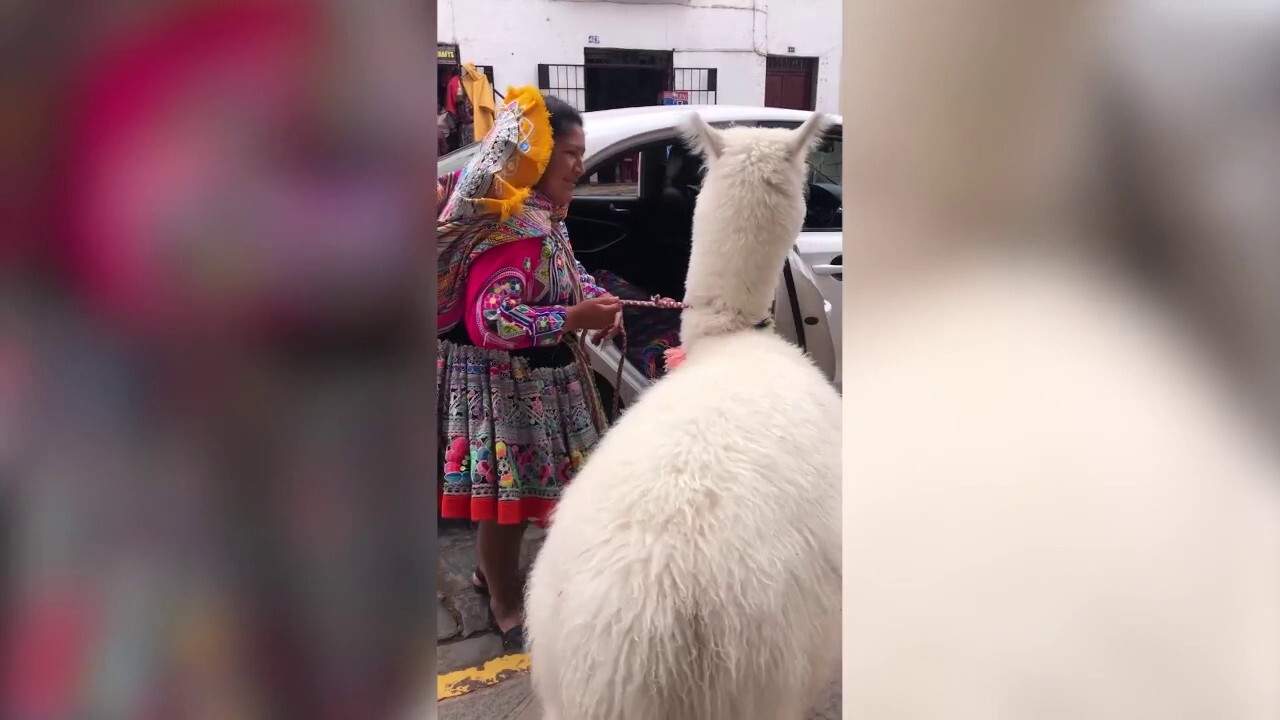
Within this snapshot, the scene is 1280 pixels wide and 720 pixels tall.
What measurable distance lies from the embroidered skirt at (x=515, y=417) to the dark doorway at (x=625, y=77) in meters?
0.42

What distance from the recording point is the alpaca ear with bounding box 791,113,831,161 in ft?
2.91

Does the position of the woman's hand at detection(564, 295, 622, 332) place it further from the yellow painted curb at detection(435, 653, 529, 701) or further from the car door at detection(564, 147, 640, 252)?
the yellow painted curb at detection(435, 653, 529, 701)

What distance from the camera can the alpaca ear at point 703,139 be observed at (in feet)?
3.33

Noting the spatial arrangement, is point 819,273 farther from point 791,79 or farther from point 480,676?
point 480,676

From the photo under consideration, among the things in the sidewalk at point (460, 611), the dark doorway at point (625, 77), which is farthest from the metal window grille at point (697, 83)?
the sidewalk at point (460, 611)

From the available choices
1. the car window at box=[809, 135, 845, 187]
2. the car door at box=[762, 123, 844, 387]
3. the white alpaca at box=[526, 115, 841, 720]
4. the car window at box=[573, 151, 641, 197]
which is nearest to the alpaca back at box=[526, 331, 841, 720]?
the white alpaca at box=[526, 115, 841, 720]

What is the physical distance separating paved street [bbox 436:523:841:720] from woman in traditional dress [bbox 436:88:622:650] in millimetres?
104

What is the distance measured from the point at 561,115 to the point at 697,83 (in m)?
0.17

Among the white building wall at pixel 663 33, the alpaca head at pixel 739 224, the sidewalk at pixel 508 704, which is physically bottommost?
the sidewalk at pixel 508 704
